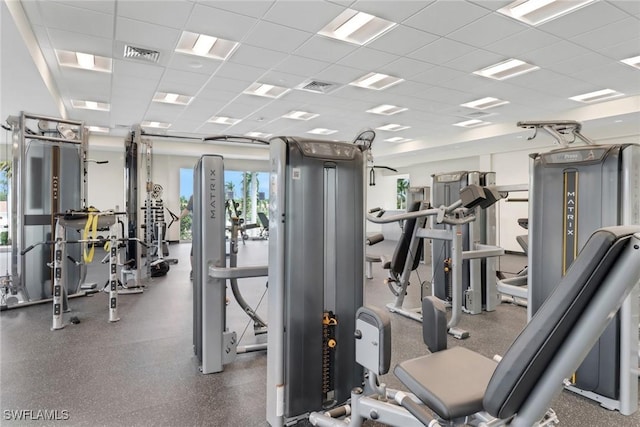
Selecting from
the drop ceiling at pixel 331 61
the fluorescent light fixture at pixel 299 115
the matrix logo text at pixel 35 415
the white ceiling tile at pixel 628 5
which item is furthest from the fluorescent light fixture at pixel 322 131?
the matrix logo text at pixel 35 415

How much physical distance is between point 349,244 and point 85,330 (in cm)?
298

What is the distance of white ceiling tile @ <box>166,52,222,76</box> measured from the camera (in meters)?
4.64

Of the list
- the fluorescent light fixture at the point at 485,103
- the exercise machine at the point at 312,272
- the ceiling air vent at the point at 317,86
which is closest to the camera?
the exercise machine at the point at 312,272

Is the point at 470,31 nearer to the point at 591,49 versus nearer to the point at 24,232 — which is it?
the point at 591,49

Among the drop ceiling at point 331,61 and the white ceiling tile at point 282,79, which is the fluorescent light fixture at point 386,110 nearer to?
the drop ceiling at point 331,61

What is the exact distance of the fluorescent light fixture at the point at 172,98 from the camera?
20.7 feet

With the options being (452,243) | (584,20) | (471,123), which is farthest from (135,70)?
(471,123)

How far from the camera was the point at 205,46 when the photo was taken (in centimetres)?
450

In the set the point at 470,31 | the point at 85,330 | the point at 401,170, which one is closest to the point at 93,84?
the point at 85,330

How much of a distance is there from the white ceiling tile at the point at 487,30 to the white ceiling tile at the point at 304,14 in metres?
1.39

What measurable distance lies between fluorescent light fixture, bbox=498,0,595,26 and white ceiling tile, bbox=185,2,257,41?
2.51m

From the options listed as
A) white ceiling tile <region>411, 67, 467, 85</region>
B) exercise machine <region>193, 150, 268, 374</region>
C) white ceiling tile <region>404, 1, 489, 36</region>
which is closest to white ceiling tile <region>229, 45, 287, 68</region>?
white ceiling tile <region>404, 1, 489, 36</region>

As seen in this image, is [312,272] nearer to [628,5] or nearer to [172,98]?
[628,5]

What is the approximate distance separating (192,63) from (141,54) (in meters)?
0.60
